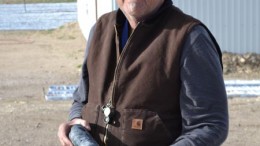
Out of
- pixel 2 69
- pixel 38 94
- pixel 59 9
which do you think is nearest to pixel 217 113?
pixel 38 94

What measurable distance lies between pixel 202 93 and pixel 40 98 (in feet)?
28.9

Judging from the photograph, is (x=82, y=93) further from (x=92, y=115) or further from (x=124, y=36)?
(x=124, y=36)

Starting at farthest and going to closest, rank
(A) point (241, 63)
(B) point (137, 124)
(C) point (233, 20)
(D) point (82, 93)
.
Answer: (C) point (233, 20)
(A) point (241, 63)
(D) point (82, 93)
(B) point (137, 124)

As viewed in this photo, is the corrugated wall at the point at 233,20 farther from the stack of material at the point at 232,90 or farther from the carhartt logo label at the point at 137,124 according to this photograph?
the carhartt logo label at the point at 137,124

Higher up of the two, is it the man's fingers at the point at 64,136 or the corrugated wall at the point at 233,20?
the man's fingers at the point at 64,136

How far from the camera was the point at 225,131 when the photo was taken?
2486 mm

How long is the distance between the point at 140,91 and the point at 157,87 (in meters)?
0.07

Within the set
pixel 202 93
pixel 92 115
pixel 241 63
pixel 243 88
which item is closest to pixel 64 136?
pixel 92 115

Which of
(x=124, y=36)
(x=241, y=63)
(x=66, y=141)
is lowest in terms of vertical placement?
(x=241, y=63)

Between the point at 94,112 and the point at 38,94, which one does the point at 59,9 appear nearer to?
the point at 38,94

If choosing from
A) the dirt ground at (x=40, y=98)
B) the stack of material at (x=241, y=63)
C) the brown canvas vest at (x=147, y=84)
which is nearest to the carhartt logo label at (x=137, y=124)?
the brown canvas vest at (x=147, y=84)

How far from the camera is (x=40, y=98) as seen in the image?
11.1 metres

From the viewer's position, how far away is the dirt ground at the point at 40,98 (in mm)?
8344

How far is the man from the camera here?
8.01ft
